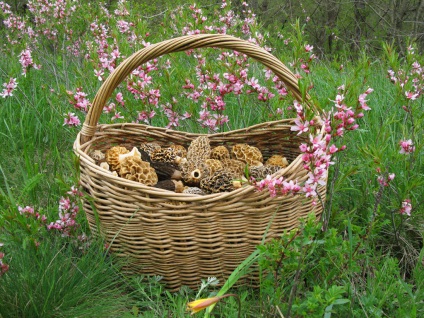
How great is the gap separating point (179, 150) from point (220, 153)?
0.73ft

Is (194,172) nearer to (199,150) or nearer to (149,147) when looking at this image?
(199,150)

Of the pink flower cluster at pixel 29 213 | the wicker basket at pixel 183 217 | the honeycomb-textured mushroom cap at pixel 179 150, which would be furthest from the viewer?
the honeycomb-textured mushroom cap at pixel 179 150

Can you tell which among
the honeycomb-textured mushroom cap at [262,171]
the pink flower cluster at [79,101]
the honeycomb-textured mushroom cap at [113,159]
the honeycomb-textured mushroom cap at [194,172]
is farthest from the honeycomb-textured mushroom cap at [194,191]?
the pink flower cluster at [79,101]

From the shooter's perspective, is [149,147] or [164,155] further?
[149,147]

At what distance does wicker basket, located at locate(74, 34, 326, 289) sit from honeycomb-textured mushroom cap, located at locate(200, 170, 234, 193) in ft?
0.99

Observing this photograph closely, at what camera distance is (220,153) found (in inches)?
95.1

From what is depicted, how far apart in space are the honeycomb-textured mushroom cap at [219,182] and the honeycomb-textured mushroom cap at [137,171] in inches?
10.1

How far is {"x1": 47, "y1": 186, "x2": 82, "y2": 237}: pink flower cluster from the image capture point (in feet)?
6.38

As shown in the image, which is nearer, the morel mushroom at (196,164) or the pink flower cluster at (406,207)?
the pink flower cluster at (406,207)

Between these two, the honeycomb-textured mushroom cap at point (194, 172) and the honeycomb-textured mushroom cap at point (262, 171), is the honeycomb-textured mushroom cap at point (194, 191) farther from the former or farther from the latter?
the honeycomb-textured mushroom cap at point (262, 171)

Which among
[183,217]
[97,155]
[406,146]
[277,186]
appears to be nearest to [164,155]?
[97,155]

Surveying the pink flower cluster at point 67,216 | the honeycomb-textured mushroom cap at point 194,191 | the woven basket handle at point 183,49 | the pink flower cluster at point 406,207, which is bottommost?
the pink flower cluster at point 67,216

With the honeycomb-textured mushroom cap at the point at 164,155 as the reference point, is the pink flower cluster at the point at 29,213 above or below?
below

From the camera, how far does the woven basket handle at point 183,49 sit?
1909 mm
